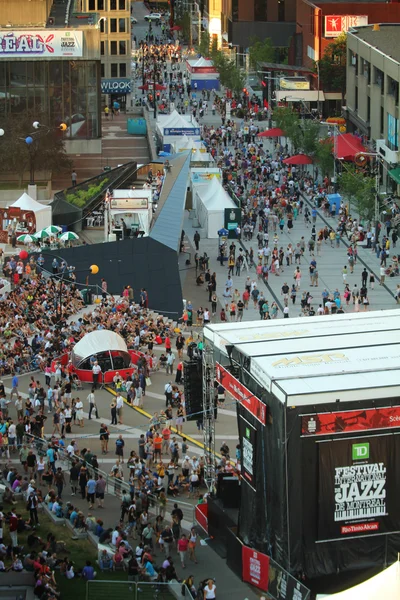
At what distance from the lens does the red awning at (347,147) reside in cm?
8144

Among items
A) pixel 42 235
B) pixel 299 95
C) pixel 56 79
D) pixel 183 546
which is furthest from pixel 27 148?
pixel 183 546

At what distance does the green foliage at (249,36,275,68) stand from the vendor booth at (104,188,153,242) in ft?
206

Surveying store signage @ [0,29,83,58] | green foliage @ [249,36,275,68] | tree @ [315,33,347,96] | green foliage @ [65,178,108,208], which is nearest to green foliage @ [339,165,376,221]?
green foliage @ [65,178,108,208]

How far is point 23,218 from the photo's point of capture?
66.1 m

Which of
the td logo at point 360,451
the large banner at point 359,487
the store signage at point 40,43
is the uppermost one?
the store signage at point 40,43

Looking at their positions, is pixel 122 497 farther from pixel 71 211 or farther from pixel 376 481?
pixel 71 211

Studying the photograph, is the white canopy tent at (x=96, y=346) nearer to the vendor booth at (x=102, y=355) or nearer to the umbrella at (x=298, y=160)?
the vendor booth at (x=102, y=355)

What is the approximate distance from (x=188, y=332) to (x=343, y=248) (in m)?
16.6

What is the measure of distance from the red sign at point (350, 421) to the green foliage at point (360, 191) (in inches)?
1603

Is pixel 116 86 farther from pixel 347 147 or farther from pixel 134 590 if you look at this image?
pixel 134 590

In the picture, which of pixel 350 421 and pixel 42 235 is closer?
pixel 350 421

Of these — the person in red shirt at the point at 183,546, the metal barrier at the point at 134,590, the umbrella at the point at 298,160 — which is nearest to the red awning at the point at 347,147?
the umbrella at the point at 298,160

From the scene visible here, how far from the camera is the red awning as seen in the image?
81438mm

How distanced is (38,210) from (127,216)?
5.79 m
